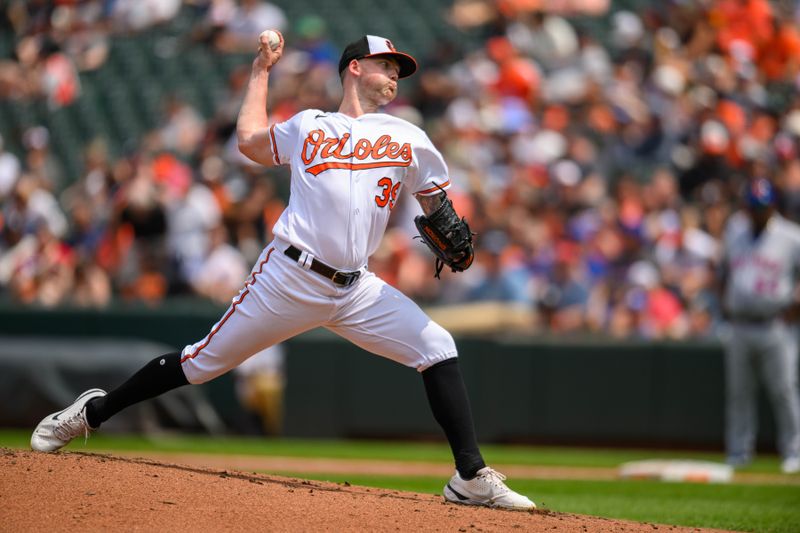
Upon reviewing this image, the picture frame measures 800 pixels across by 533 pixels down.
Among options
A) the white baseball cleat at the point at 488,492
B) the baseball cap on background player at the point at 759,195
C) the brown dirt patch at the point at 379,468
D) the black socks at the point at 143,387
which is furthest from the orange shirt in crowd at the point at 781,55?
the black socks at the point at 143,387

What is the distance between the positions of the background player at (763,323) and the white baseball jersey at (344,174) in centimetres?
521

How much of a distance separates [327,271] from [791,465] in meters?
5.82

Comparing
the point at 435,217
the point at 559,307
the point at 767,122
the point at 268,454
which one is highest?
the point at 767,122

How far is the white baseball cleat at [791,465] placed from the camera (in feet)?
31.4

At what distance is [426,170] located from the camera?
5.43 metres

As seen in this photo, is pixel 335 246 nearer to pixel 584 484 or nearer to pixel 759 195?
pixel 584 484

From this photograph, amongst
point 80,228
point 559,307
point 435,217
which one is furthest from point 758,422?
point 80,228

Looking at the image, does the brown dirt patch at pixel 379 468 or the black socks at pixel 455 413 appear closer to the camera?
the black socks at pixel 455 413

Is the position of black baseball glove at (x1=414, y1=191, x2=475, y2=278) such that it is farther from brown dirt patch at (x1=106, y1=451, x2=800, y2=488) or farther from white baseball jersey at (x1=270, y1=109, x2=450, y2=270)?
brown dirt patch at (x1=106, y1=451, x2=800, y2=488)

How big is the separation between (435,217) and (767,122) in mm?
9209

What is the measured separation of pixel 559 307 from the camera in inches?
474

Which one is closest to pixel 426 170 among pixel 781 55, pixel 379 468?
pixel 379 468

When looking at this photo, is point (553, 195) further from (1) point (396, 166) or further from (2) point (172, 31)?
(1) point (396, 166)

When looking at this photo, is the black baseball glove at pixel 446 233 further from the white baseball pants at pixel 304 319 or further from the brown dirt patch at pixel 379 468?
the brown dirt patch at pixel 379 468
